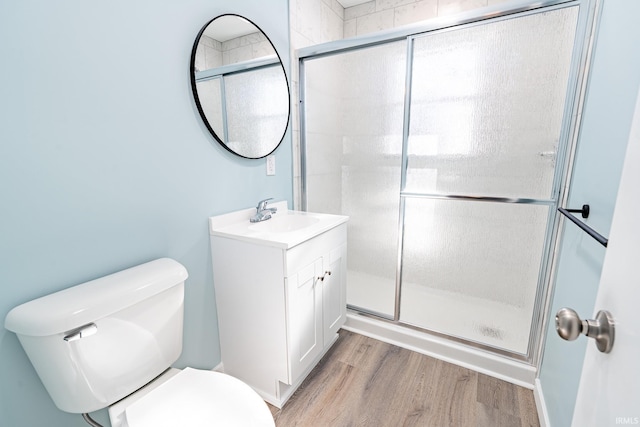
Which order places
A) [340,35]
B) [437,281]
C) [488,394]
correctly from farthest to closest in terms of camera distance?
1. [340,35]
2. [437,281]
3. [488,394]

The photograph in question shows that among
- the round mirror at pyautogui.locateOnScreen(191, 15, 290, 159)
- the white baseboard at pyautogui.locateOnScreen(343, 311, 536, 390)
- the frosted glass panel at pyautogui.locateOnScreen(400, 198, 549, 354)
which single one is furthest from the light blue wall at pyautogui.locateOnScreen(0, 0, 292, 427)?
the frosted glass panel at pyautogui.locateOnScreen(400, 198, 549, 354)

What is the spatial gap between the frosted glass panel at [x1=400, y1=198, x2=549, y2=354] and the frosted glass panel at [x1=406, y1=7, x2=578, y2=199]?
128 mm

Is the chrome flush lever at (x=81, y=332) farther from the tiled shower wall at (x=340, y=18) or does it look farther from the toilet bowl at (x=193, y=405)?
the tiled shower wall at (x=340, y=18)

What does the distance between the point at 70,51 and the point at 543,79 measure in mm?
1913

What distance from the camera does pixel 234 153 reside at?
4.85 ft

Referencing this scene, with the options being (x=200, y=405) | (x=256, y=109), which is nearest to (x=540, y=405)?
(x=200, y=405)

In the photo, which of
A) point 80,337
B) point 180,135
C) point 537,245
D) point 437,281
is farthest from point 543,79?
point 80,337

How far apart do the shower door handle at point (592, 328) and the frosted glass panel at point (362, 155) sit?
1438 millimetres

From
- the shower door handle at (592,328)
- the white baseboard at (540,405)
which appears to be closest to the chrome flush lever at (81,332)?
the shower door handle at (592,328)

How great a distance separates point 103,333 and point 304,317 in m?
0.80

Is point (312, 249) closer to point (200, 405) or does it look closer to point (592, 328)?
point (200, 405)

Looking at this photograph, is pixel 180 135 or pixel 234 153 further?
pixel 234 153

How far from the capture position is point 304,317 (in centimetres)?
140

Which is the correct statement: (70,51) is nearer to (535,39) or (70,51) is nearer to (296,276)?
(296,276)
